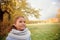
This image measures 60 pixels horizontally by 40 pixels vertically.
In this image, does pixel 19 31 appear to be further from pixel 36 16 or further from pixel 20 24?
pixel 36 16

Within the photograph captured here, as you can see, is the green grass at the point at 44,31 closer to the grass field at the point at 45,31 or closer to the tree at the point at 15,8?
the grass field at the point at 45,31

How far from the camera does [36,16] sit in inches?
73.2

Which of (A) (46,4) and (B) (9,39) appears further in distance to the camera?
(A) (46,4)

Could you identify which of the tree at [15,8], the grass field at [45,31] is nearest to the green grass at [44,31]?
the grass field at [45,31]

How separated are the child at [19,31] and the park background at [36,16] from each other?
4 centimetres

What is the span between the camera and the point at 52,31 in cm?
190

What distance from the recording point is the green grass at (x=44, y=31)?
1842 millimetres

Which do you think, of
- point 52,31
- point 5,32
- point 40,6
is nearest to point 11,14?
point 5,32

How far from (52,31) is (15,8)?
0.43 meters

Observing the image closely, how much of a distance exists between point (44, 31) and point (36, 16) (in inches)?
6.7

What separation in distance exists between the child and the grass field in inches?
2.6

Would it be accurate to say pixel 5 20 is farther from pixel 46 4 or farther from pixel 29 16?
pixel 46 4

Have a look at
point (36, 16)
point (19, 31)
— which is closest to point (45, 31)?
point (36, 16)

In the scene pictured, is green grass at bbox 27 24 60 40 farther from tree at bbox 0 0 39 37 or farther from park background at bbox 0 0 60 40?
tree at bbox 0 0 39 37
